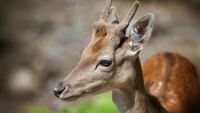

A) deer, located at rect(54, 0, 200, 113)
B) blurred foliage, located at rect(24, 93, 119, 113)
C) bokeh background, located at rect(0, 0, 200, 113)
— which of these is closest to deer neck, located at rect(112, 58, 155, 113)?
deer, located at rect(54, 0, 200, 113)

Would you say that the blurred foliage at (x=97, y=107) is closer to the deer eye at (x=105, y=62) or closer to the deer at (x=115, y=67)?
the deer at (x=115, y=67)

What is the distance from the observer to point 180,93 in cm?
418

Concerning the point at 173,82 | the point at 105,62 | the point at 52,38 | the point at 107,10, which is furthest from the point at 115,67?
the point at 52,38

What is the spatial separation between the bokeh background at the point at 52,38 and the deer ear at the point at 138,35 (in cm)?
279

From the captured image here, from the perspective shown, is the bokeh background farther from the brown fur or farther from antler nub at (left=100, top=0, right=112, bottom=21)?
antler nub at (left=100, top=0, right=112, bottom=21)

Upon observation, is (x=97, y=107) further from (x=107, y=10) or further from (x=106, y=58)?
(x=106, y=58)

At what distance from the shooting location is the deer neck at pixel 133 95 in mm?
3277

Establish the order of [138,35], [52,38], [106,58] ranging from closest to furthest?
[106,58]
[138,35]
[52,38]

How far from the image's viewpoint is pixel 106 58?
312 centimetres

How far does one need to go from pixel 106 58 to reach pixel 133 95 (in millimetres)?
391

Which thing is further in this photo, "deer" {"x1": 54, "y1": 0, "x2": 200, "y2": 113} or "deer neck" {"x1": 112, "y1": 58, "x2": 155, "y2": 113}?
"deer neck" {"x1": 112, "y1": 58, "x2": 155, "y2": 113}

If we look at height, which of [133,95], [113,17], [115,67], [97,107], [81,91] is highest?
[113,17]

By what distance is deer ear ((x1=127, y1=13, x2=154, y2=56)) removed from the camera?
3.20 meters

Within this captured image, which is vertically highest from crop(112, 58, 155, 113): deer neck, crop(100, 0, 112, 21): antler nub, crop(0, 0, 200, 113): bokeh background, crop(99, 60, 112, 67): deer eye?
crop(100, 0, 112, 21): antler nub
